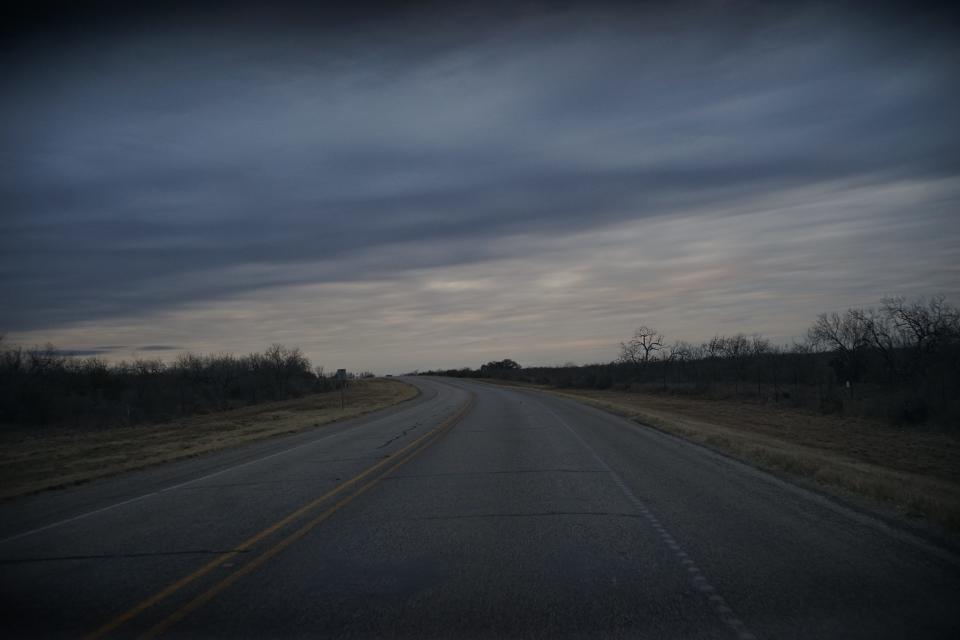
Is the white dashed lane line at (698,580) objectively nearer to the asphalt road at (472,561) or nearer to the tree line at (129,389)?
the asphalt road at (472,561)

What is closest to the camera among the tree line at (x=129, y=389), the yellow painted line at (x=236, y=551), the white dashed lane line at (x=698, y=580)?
the white dashed lane line at (x=698, y=580)

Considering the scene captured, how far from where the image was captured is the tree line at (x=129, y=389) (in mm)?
39344

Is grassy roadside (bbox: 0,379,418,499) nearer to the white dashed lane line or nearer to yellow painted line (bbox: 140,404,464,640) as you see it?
yellow painted line (bbox: 140,404,464,640)

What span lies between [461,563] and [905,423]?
2971 cm

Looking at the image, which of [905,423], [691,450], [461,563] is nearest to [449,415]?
[691,450]

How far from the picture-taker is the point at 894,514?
347 inches

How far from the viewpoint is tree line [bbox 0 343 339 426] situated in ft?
129

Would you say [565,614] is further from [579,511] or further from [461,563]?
[579,511]

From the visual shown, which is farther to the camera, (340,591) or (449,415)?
(449,415)

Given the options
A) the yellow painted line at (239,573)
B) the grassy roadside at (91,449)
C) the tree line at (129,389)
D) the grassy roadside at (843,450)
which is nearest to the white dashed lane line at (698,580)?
the grassy roadside at (843,450)

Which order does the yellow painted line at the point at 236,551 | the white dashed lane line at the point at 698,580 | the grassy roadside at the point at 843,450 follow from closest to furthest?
the white dashed lane line at the point at 698,580 < the yellow painted line at the point at 236,551 < the grassy roadside at the point at 843,450

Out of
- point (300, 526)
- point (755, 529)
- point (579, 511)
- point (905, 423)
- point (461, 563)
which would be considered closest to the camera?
point (461, 563)

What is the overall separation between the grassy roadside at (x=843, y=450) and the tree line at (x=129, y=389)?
31714mm

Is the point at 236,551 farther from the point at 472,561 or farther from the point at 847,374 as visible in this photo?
the point at 847,374
